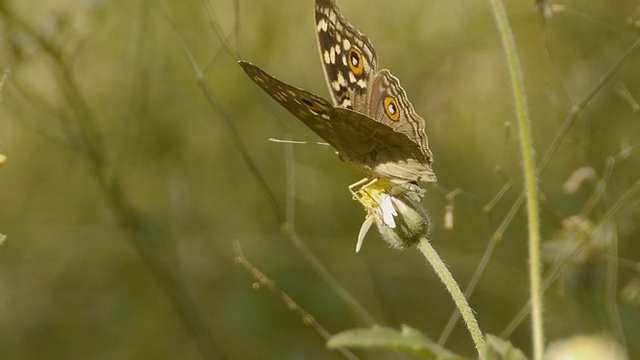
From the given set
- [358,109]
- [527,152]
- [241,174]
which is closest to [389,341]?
[527,152]

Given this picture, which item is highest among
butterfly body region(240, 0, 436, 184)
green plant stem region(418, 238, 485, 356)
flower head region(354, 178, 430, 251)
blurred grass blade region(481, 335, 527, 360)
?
→ butterfly body region(240, 0, 436, 184)

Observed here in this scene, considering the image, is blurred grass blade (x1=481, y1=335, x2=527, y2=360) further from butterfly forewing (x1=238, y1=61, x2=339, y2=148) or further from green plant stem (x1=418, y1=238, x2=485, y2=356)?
butterfly forewing (x1=238, y1=61, x2=339, y2=148)

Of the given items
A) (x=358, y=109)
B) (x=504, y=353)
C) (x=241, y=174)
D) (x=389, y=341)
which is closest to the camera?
(x=389, y=341)

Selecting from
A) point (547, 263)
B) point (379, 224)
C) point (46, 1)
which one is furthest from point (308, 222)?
point (379, 224)

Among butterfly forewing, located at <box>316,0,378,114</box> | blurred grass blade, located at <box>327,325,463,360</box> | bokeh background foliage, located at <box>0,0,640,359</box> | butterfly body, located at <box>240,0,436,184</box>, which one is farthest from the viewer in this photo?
bokeh background foliage, located at <box>0,0,640,359</box>

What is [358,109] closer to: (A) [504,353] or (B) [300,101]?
(B) [300,101]

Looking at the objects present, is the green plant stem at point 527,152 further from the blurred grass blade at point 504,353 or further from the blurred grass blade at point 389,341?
the blurred grass blade at point 389,341

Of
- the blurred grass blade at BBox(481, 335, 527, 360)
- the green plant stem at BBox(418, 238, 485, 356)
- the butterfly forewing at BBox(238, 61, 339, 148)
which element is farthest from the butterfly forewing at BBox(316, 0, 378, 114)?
the blurred grass blade at BBox(481, 335, 527, 360)
